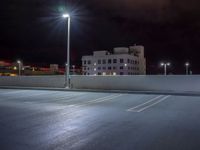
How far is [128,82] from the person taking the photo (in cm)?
2559

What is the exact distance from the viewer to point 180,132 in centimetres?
748

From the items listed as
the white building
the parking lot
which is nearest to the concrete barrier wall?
the parking lot

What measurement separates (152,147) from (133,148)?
17.9 inches

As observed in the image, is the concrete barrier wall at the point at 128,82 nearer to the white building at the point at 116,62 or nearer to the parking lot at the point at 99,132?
the parking lot at the point at 99,132

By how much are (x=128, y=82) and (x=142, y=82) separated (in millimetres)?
1410

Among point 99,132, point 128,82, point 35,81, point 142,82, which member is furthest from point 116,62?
point 99,132

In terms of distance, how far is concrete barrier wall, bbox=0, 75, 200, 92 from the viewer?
76.3 ft

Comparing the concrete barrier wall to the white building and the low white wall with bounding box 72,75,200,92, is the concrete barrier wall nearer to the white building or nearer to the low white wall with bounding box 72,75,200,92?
the low white wall with bounding box 72,75,200,92

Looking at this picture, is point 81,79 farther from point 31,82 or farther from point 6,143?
point 6,143

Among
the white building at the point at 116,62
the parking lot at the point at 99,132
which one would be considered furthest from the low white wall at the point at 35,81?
the white building at the point at 116,62

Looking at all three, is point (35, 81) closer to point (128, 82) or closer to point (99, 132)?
point (128, 82)

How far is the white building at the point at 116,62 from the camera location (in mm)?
100188

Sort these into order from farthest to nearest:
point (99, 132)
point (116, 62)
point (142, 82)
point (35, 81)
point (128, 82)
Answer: point (116, 62) → point (35, 81) → point (128, 82) → point (142, 82) → point (99, 132)

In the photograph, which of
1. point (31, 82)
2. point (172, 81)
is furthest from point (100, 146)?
point (31, 82)
